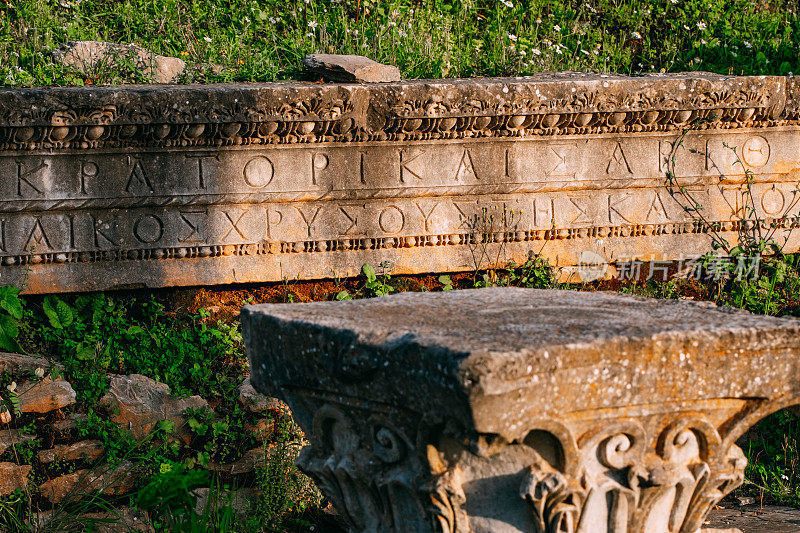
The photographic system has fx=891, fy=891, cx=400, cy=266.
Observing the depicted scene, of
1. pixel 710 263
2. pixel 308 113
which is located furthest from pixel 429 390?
pixel 710 263

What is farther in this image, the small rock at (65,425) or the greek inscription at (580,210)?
Result: the greek inscription at (580,210)

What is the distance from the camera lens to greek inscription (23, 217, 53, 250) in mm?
4188

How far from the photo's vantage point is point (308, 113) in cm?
429

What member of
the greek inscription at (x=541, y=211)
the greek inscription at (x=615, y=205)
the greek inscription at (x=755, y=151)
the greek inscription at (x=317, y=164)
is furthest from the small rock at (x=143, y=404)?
the greek inscription at (x=755, y=151)

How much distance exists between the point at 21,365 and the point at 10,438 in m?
0.33

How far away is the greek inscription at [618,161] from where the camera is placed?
15.7 ft

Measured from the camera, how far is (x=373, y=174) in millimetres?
4508

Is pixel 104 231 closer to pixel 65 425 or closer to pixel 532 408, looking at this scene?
pixel 65 425

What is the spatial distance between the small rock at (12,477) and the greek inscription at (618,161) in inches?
126

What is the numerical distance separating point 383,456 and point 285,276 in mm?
2413

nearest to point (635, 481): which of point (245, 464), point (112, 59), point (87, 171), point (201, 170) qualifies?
point (245, 464)

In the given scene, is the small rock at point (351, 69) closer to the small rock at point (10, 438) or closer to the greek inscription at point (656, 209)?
the greek inscription at point (656, 209)

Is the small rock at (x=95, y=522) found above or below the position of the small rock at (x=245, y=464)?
below

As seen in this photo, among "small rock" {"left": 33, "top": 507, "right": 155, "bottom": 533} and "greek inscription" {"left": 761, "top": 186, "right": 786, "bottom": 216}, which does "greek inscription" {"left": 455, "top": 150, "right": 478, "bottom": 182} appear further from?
"small rock" {"left": 33, "top": 507, "right": 155, "bottom": 533}
